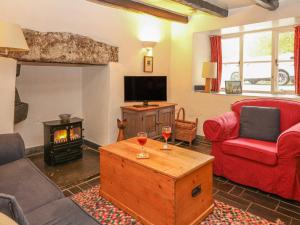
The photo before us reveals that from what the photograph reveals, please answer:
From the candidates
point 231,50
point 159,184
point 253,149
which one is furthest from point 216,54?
point 159,184

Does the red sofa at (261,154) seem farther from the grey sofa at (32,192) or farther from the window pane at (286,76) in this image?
the grey sofa at (32,192)

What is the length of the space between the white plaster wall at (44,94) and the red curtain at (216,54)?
272cm

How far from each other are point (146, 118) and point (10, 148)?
6.97ft

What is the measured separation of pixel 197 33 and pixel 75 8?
2324mm

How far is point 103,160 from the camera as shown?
2.32 metres

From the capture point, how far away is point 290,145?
2.25m

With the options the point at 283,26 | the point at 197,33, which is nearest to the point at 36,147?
the point at 197,33

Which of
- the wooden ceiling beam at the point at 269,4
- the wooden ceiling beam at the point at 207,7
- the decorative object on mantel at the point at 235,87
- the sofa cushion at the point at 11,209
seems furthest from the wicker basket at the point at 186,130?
the sofa cushion at the point at 11,209

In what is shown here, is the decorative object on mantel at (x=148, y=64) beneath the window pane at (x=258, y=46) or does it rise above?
beneath

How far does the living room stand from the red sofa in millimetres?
13

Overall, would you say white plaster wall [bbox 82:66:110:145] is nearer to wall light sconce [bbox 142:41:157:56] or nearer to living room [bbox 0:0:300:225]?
living room [bbox 0:0:300:225]

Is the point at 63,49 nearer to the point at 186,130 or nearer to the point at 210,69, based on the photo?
the point at 186,130

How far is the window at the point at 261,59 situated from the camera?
410 centimetres

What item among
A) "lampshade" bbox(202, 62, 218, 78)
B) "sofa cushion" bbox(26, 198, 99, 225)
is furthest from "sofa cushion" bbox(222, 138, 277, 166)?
"sofa cushion" bbox(26, 198, 99, 225)
